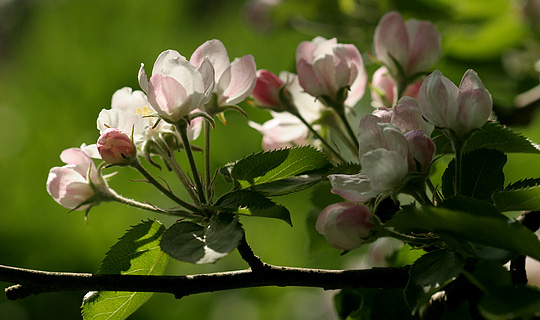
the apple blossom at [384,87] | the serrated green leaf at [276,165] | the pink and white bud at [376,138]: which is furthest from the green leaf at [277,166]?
the apple blossom at [384,87]

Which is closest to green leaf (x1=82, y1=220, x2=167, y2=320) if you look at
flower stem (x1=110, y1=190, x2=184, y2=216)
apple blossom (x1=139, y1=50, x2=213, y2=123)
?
flower stem (x1=110, y1=190, x2=184, y2=216)

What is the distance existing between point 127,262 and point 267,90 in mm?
279

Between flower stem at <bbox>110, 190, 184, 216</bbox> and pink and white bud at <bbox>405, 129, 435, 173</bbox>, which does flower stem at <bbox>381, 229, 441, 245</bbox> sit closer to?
pink and white bud at <bbox>405, 129, 435, 173</bbox>

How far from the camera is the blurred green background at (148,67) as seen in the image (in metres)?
1.21

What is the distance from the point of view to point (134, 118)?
60 centimetres

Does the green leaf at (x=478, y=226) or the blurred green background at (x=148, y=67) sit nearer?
the green leaf at (x=478, y=226)

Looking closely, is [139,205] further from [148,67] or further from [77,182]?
[148,67]

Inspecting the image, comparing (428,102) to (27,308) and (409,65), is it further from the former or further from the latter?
(27,308)

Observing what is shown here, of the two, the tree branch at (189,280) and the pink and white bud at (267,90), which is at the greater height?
the pink and white bud at (267,90)

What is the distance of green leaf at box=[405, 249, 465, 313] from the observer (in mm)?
448

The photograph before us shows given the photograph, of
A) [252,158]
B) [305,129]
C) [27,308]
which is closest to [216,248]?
[252,158]

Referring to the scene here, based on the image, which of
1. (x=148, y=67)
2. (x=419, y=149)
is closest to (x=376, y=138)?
(x=419, y=149)

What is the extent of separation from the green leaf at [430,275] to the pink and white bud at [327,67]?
27 cm

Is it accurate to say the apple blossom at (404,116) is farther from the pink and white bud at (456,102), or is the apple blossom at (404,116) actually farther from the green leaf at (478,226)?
the green leaf at (478,226)
